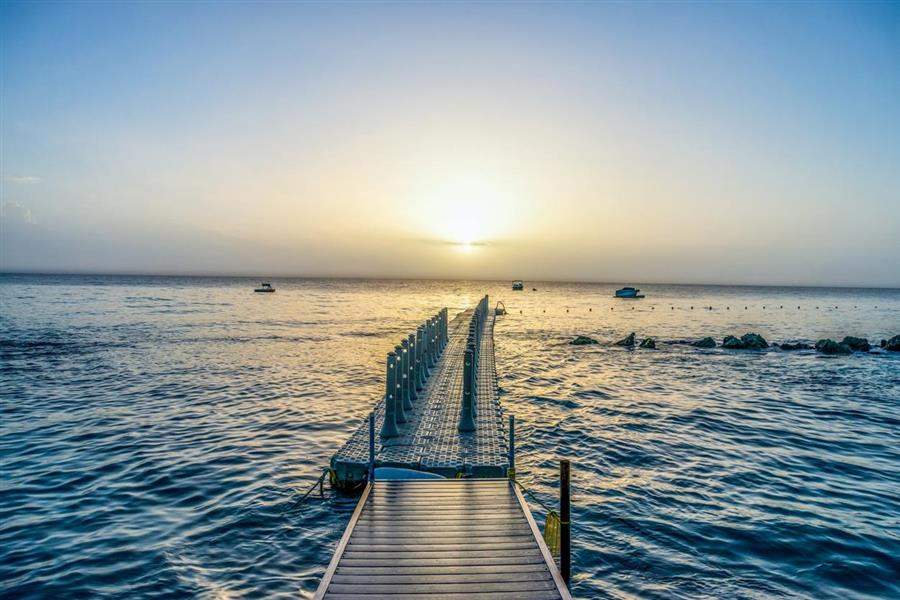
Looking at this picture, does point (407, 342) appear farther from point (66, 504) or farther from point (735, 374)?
point (735, 374)

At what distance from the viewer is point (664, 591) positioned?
7.80m

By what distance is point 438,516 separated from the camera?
780 cm

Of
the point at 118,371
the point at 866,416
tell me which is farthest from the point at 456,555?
the point at 118,371

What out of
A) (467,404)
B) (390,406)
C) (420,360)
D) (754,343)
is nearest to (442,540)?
(390,406)

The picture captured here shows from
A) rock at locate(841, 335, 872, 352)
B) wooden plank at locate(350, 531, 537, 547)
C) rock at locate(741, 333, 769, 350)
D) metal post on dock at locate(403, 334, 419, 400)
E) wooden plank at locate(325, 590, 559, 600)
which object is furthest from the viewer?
rock at locate(741, 333, 769, 350)

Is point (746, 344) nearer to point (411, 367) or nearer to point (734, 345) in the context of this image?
point (734, 345)

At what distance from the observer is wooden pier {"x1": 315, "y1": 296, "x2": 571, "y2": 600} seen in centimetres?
592

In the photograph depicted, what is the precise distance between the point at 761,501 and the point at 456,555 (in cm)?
826

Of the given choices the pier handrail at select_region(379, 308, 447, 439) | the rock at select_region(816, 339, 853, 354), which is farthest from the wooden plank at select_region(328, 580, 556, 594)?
the rock at select_region(816, 339, 853, 354)

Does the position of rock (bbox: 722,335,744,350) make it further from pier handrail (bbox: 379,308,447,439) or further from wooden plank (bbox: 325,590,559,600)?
wooden plank (bbox: 325,590,559,600)

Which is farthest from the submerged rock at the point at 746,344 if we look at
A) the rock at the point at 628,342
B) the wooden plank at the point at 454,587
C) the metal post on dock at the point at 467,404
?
the wooden plank at the point at 454,587

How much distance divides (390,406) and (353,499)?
2445 millimetres

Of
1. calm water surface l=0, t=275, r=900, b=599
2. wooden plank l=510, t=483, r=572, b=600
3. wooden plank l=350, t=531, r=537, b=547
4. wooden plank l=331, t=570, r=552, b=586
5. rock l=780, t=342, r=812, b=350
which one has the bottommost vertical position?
calm water surface l=0, t=275, r=900, b=599

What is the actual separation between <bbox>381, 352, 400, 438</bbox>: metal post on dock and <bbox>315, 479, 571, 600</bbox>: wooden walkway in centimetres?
318
